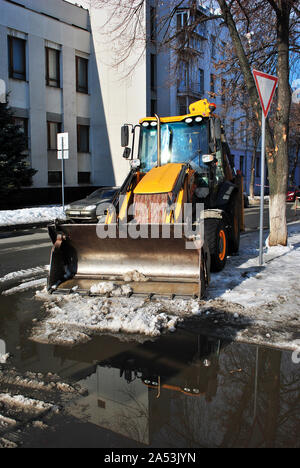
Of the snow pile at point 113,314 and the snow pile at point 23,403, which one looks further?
the snow pile at point 113,314

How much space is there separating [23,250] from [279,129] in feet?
21.6

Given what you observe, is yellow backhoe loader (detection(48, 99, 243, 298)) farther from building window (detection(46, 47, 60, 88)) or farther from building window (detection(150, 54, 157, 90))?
building window (detection(150, 54, 157, 90))

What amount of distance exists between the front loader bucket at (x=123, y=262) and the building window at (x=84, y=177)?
67.2ft

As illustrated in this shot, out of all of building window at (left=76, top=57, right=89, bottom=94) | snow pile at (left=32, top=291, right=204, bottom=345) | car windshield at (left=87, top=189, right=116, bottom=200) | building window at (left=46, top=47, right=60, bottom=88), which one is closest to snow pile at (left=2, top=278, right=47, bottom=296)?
snow pile at (left=32, top=291, right=204, bottom=345)

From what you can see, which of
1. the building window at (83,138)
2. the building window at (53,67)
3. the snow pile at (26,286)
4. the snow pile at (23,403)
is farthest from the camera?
the building window at (83,138)

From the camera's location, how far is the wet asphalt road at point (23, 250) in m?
8.36

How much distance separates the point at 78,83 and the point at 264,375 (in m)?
25.5

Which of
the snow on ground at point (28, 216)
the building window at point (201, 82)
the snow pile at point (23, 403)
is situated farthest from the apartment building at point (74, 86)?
the snow pile at point (23, 403)

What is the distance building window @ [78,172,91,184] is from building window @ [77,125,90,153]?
1452 mm

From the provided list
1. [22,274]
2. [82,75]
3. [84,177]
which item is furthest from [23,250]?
[82,75]

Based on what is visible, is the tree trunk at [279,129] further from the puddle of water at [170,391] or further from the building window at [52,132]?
the building window at [52,132]

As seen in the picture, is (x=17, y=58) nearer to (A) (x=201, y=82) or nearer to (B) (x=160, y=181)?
(A) (x=201, y=82)

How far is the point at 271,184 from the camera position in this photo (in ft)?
31.0

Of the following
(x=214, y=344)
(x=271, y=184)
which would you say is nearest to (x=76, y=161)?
(x=271, y=184)
